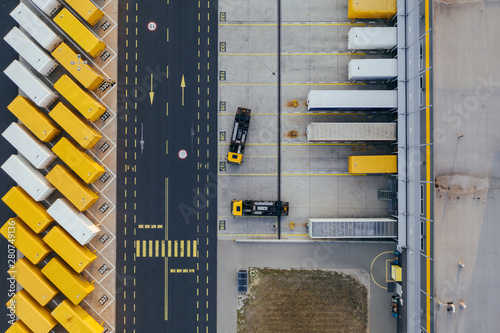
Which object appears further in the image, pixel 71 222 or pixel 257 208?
pixel 257 208

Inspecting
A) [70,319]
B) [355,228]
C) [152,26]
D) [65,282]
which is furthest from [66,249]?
[355,228]

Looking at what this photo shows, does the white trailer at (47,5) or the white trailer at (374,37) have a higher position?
the white trailer at (47,5)

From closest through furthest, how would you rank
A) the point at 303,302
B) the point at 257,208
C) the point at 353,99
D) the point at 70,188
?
the point at 353,99
the point at 70,188
the point at 257,208
the point at 303,302

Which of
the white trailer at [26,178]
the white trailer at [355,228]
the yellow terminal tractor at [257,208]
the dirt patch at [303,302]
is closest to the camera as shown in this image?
the white trailer at [26,178]

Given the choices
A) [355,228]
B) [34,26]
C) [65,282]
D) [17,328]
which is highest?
[34,26]

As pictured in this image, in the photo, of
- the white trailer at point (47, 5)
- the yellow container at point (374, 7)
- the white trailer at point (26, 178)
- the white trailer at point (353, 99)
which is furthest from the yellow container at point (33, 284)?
the yellow container at point (374, 7)

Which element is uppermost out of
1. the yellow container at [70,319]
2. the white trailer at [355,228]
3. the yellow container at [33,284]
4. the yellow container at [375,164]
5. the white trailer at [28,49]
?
the white trailer at [28,49]

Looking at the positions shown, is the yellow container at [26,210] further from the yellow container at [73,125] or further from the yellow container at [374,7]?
the yellow container at [374,7]

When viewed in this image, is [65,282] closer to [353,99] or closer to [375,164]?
[375,164]
